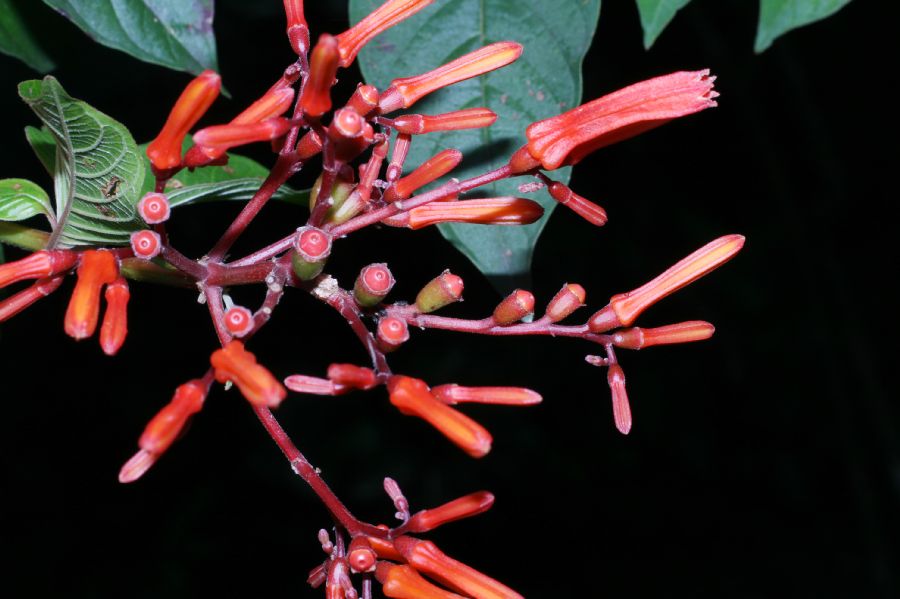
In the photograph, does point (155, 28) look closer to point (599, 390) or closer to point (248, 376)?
point (248, 376)

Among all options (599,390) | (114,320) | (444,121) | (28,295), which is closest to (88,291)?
(114,320)

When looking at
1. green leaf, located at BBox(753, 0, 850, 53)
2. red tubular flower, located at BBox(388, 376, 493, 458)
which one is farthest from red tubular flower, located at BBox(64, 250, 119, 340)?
green leaf, located at BBox(753, 0, 850, 53)

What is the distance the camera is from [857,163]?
6543 mm

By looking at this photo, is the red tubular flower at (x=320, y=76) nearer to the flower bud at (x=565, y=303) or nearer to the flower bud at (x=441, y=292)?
the flower bud at (x=441, y=292)

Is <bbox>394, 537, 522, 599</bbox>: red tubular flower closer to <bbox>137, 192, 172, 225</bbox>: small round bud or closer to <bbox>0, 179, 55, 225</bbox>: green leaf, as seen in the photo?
<bbox>137, 192, 172, 225</bbox>: small round bud

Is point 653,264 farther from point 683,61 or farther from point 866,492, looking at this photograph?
point 866,492

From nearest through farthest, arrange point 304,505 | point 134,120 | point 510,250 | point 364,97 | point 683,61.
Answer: point 364,97, point 510,250, point 134,120, point 683,61, point 304,505

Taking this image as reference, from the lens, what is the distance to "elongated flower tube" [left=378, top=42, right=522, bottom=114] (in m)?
1.32

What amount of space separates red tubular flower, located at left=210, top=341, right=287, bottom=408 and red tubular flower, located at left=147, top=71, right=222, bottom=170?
0.27 metres

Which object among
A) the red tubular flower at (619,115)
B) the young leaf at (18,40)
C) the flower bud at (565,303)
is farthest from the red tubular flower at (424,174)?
the young leaf at (18,40)

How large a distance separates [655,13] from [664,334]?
1.79ft

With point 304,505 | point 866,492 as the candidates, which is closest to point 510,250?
point 304,505

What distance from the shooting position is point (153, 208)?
117cm

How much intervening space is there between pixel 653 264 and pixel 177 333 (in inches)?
112
